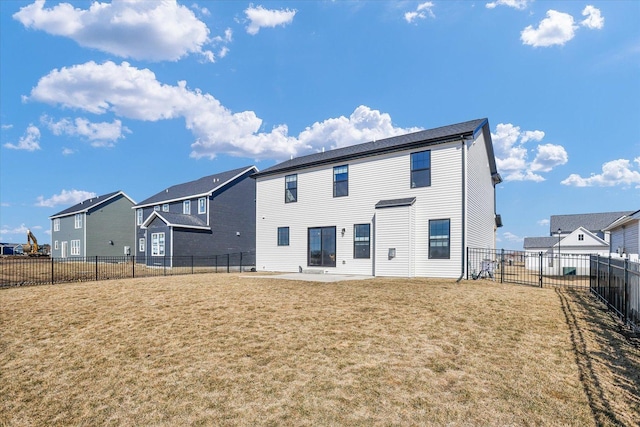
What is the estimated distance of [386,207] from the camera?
1730 centimetres

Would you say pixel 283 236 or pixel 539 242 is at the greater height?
pixel 283 236

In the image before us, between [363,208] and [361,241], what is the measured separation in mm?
1718

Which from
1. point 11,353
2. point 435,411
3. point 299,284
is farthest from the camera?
point 299,284

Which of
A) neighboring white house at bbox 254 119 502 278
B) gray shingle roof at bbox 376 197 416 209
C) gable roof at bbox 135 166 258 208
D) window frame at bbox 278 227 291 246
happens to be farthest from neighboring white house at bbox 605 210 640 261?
gable roof at bbox 135 166 258 208

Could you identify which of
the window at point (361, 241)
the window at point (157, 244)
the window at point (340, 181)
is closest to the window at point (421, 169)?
A: the window at point (361, 241)

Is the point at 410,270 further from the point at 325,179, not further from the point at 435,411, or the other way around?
the point at 435,411

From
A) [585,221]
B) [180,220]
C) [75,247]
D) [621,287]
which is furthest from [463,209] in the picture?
[585,221]

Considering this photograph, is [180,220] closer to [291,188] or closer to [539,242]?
[291,188]

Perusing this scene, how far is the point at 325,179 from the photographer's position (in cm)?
2036

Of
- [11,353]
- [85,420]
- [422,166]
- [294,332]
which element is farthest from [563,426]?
[422,166]

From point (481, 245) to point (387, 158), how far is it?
6.92 metres

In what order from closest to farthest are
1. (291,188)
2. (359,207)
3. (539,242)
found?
(359,207) < (291,188) < (539,242)

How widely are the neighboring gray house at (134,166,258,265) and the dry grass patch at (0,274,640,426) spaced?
18.1 metres

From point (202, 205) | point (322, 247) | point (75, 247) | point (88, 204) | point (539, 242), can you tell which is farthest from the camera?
point (539, 242)
